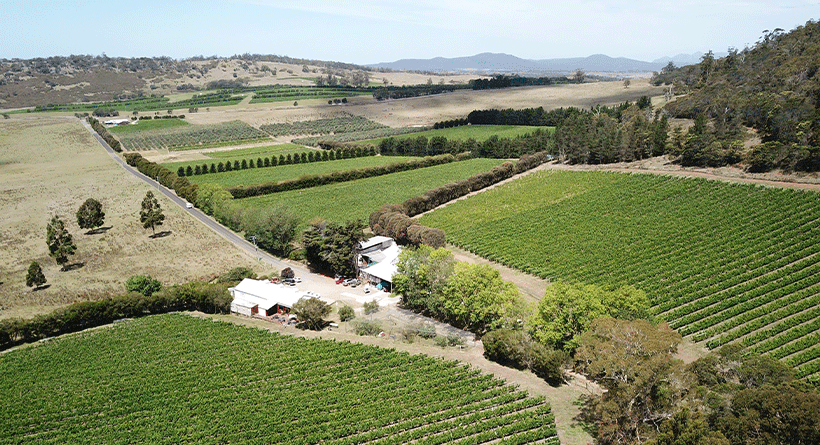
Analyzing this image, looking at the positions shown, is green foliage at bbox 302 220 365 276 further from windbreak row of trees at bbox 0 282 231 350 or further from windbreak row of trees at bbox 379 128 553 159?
windbreak row of trees at bbox 379 128 553 159

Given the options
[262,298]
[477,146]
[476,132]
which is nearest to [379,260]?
[262,298]

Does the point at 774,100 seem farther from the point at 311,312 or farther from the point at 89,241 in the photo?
the point at 89,241

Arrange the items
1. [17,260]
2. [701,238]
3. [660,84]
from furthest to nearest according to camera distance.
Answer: [660,84] → [17,260] → [701,238]

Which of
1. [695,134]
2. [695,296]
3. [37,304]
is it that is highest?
[695,134]

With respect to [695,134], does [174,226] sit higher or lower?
lower

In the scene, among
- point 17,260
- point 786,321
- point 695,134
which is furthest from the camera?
point 695,134

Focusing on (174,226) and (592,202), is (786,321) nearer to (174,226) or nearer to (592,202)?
(592,202)

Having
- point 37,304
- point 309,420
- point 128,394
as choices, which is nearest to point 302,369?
point 309,420

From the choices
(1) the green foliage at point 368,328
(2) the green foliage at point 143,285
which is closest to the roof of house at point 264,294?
(2) the green foliage at point 143,285
